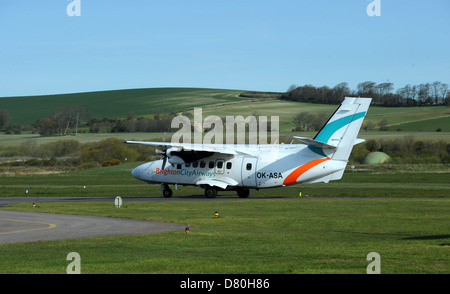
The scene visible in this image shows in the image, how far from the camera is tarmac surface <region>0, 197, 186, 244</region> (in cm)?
2600

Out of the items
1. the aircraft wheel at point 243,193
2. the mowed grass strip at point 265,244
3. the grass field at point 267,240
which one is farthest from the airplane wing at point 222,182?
the mowed grass strip at point 265,244

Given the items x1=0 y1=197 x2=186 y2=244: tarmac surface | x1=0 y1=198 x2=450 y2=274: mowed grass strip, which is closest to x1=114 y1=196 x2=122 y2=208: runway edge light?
x1=0 y1=198 x2=450 y2=274: mowed grass strip

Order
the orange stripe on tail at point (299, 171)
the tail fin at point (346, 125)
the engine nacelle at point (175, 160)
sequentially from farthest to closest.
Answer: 1. the engine nacelle at point (175, 160)
2. the orange stripe on tail at point (299, 171)
3. the tail fin at point (346, 125)

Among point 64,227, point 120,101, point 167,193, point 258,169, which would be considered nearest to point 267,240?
point 64,227

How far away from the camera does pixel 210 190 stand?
164 ft

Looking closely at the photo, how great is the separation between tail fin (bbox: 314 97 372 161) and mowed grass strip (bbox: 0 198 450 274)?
324 inches

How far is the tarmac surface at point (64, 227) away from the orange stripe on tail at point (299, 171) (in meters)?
17.5

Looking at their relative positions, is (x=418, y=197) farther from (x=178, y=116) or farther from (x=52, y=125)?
(x=52, y=125)

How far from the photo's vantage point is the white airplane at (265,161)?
46.4m

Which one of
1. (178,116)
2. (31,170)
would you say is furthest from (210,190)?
(178,116)

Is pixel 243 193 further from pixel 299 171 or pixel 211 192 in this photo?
pixel 299 171

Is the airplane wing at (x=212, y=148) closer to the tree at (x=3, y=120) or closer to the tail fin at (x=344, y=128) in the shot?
the tail fin at (x=344, y=128)

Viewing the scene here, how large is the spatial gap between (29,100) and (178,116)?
75145mm

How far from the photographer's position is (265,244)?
22922 mm
